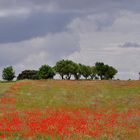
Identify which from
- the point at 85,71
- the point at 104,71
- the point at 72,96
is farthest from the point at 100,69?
the point at 72,96

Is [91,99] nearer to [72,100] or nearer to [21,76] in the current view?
[72,100]

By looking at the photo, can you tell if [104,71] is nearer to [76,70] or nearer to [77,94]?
[76,70]

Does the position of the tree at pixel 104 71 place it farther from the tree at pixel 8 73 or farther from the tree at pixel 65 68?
the tree at pixel 8 73

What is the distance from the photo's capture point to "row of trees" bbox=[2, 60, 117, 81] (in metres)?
128

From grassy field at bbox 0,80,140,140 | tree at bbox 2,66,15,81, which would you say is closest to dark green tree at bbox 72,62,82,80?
tree at bbox 2,66,15,81

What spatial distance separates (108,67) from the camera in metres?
138

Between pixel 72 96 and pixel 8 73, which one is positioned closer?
pixel 72 96

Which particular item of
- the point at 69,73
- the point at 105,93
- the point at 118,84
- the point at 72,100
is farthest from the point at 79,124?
the point at 69,73

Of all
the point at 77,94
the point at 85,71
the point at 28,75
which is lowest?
the point at 77,94

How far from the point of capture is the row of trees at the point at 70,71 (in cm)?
12769

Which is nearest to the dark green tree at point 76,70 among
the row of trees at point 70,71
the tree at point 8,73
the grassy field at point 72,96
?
the row of trees at point 70,71

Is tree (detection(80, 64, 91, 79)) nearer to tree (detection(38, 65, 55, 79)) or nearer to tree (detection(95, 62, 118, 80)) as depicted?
tree (detection(95, 62, 118, 80))

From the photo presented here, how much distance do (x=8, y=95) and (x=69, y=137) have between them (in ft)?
130

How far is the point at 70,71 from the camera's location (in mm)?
134250
